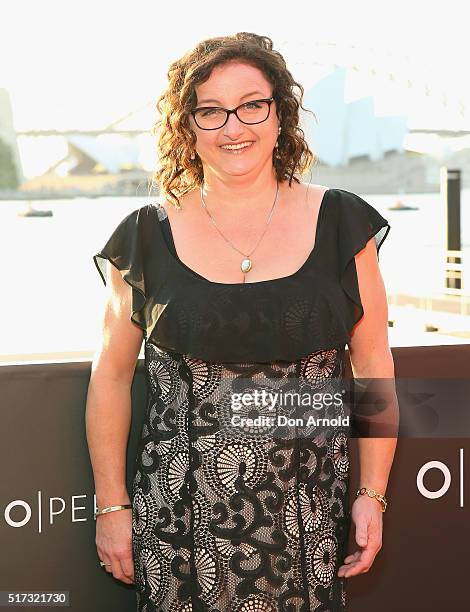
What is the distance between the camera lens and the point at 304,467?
1.55 metres

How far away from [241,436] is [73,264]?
64.8 feet

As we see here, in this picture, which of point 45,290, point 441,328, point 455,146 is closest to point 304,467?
point 441,328

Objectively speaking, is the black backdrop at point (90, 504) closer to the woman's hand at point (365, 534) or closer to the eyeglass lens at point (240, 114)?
the woman's hand at point (365, 534)

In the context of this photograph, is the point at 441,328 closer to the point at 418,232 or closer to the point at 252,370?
the point at 252,370

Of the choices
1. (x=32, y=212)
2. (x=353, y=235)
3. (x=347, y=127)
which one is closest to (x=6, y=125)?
(x=353, y=235)

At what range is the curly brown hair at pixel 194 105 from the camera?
60.4 inches

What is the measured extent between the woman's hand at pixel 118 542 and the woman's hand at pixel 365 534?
14.2 inches

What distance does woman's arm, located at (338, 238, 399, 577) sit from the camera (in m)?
1.60

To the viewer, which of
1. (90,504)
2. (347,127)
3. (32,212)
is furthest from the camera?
(32,212)

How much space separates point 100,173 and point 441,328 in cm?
1611

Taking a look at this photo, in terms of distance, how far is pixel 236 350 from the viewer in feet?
4.95

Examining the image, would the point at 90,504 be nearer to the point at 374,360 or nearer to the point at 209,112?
the point at 374,360

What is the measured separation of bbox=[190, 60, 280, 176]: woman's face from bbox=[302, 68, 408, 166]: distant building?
69.6 ft

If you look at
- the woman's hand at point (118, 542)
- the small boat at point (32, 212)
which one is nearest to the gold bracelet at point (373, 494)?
the woman's hand at point (118, 542)
